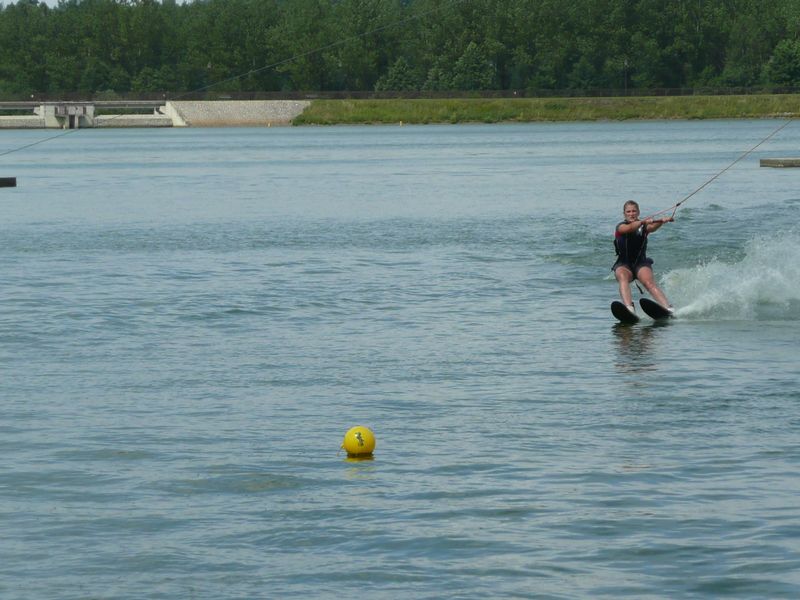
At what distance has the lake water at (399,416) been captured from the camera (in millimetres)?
8953

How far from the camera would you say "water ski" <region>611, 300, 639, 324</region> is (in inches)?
710

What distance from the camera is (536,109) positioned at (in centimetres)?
13112

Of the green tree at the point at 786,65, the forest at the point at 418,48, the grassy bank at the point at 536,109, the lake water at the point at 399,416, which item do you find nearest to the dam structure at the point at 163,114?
the grassy bank at the point at 536,109

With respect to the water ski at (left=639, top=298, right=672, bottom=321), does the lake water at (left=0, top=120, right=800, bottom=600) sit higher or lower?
lower

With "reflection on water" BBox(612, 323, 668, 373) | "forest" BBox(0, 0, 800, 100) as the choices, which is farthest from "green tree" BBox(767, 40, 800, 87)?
"reflection on water" BBox(612, 323, 668, 373)

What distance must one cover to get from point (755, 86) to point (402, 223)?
10988 cm

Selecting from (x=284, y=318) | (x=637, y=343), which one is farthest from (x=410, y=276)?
(x=637, y=343)

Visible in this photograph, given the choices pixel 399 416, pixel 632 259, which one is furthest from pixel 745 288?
pixel 399 416

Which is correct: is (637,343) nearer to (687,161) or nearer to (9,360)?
(9,360)

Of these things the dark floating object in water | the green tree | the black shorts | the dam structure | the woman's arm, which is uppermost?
the green tree

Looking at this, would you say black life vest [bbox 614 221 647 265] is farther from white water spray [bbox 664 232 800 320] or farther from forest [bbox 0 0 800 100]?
forest [bbox 0 0 800 100]

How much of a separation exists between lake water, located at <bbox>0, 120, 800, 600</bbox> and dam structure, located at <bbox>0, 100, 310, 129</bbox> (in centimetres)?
10520

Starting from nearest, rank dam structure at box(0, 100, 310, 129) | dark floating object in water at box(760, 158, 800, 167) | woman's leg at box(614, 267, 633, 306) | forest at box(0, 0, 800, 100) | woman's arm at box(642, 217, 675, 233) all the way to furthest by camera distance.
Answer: woman's arm at box(642, 217, 675, 233) < woman's leg at box(614, 267, 633, 306) < dark floating object in water at box(760, 158, 800, 167) < dam structure at box(0, 100, 310, 129) < forest at box(0, 0, 800, 100)

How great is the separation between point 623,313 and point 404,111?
11581 cm
